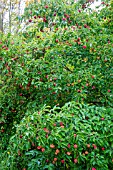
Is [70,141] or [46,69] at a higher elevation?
[46,69]

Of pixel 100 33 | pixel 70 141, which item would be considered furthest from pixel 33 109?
pixel 100 33

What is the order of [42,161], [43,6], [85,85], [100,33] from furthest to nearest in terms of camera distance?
[43,6], [100,33], [85,85], [42,161]

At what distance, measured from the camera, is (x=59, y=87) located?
97.3 inches

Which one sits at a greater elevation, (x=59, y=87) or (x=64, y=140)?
(x=59, y=87)

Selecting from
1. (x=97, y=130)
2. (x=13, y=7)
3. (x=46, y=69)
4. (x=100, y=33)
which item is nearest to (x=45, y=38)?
(x=46, y=69)

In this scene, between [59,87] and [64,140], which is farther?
[59,87]

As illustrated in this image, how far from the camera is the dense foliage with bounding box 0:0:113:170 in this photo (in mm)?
2020

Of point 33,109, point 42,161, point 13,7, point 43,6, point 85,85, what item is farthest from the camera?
point 13,7

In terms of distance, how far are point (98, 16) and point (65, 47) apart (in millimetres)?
781

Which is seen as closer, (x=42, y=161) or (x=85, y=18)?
(x=42, y=161)

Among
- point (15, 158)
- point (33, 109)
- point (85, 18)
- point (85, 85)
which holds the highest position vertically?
point (85, 18)

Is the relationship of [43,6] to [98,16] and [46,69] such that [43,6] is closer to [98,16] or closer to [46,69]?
[98,16]

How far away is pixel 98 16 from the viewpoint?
10.4 feet

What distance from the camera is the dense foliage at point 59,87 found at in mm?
2020
